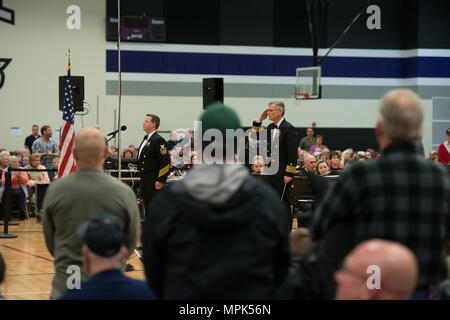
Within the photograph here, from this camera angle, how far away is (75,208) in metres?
3.76

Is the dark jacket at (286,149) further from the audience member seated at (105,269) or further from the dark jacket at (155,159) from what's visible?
the audience member seated at (105,269)

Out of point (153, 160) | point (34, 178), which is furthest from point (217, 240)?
point (34, 178)

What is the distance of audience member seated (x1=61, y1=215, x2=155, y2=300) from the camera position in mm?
2908

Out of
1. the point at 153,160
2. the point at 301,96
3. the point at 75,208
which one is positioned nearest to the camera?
the point at 75,208

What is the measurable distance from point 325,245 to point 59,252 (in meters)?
1.75

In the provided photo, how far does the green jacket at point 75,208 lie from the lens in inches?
148

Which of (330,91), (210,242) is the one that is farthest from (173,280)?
(330,91)

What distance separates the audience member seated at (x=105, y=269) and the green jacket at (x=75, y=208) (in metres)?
0.73

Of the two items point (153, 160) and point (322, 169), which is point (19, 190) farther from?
point (322, 169)

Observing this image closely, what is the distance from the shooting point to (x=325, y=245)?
2668mm

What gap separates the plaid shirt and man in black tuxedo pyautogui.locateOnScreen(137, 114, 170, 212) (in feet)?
21.5

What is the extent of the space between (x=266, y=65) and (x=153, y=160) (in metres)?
13.1

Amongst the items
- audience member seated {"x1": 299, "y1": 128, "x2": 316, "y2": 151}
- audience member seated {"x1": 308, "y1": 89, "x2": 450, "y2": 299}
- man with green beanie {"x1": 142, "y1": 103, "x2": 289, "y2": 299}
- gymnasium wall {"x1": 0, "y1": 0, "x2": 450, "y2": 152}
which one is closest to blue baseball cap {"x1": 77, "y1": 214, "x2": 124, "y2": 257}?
man with green beanie {"x1": 142, "y1": 103, "x2": 289, "y2": 299}
